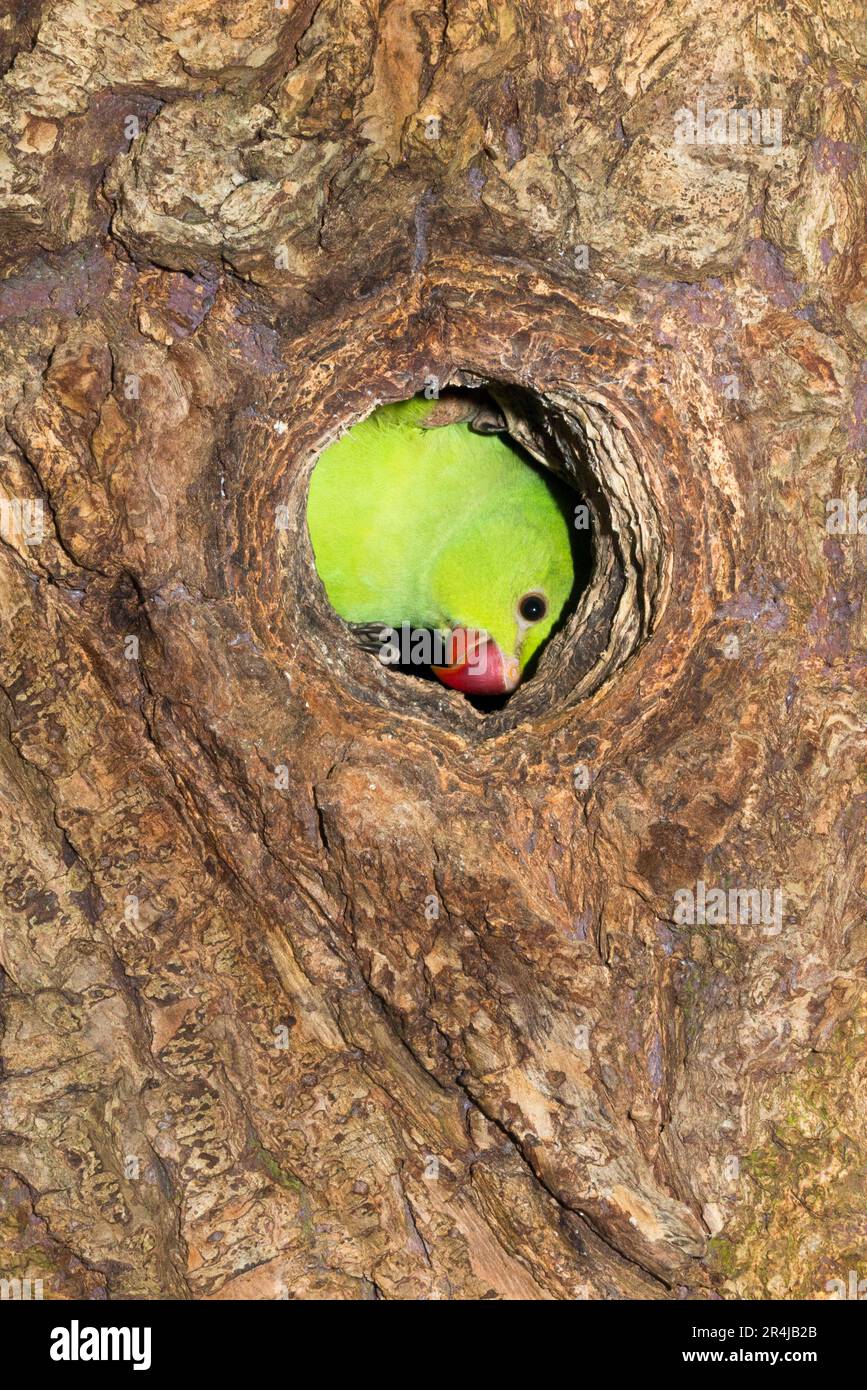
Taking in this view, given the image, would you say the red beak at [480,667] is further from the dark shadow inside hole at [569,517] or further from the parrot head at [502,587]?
the dark shadow inside hole at [569,517]

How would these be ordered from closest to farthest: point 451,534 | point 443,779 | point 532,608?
1. point 443,779
2. point 532,608
3. point 451,534

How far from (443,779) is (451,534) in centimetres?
210

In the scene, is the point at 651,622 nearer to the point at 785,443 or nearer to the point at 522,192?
the point at 785,443

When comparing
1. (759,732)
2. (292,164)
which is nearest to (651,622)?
(759,732)

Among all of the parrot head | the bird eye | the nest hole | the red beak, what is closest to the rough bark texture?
the nest hole

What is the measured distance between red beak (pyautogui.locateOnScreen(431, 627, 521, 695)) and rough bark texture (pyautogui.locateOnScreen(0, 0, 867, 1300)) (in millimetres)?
1842

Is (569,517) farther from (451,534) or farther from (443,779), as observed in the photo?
(443,779)

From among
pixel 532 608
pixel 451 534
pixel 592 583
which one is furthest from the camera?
pixel 451 534

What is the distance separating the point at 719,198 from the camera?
2414mm

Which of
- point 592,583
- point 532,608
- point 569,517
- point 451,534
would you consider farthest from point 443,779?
point 451,534

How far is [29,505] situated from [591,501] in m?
1.67

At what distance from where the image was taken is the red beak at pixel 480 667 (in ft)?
14.8

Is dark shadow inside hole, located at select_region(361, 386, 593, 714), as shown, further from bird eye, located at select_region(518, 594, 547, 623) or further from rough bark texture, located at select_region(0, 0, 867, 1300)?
rough bark texture, located at select_region(0, 0, 867, 1300)

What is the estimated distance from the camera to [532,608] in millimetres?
4410
